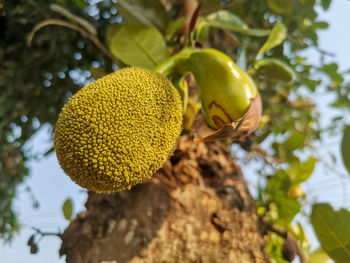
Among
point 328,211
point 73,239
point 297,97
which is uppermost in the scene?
point 328,211

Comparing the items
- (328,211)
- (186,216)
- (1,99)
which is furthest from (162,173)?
(1,99)

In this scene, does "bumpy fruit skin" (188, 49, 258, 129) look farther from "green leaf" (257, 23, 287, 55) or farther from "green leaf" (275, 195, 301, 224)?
"green leaf" (275, 195, 301, 224)

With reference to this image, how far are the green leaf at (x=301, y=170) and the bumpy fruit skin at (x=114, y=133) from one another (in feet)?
1.41

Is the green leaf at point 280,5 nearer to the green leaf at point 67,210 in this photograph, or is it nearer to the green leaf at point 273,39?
the green leaf at point 273,39

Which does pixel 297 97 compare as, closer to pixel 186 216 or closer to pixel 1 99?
pixel 186 216

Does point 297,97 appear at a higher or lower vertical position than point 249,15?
lower

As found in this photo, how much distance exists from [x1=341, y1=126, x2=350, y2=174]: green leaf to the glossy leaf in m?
0.12

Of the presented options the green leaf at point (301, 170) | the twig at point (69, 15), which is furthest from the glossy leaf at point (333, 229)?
the twig at point (69, 15)

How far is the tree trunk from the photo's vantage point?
1.65ft

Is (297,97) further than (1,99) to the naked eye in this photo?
Yes

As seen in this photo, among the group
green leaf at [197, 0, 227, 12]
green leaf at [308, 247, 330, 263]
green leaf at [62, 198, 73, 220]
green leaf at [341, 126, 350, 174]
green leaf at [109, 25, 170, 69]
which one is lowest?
green leaf at [308, 247, 330, 263]

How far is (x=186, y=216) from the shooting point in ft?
1.76

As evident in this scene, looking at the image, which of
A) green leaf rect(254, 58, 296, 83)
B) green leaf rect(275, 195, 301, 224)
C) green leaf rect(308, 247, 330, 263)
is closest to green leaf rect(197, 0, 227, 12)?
green leaf rect(254, 58, 296, 83)

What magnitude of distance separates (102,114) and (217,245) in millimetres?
298
